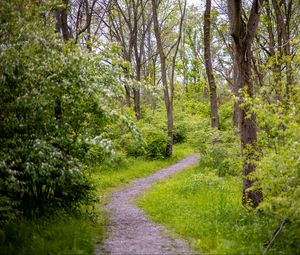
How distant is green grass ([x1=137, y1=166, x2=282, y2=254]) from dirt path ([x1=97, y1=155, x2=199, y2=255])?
0.97ft

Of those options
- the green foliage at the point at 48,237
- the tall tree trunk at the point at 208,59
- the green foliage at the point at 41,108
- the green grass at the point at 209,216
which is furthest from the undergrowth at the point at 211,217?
the tall tree trunk at the point at 208,59

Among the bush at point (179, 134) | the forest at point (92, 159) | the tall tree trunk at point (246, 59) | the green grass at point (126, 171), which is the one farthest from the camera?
the bush at point (179, 134)

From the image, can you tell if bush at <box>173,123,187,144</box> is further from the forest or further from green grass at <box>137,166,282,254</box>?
the forest

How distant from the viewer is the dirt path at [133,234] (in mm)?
5844

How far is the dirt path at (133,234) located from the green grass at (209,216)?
0.97ft

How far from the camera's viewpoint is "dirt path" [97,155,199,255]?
5844 millimetres

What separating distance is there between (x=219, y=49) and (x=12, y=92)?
2961 cm

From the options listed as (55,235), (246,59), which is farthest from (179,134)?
(55,235)

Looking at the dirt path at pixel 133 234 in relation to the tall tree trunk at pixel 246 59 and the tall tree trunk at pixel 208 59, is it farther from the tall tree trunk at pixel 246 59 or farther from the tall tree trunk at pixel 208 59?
the tall tree trunk at pixel 208 59

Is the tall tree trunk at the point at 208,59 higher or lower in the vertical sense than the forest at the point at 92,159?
higher

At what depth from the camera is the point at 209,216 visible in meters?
7.44

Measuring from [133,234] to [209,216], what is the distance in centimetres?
188

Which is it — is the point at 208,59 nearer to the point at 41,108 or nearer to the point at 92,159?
the point at 92,159

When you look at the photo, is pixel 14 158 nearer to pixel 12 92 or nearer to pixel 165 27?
pixel 12 92
